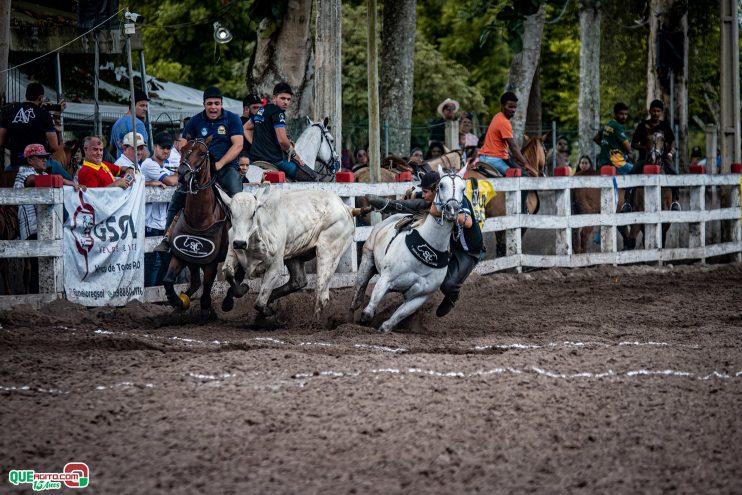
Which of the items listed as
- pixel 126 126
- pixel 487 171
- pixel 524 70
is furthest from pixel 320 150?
pixel 524 70

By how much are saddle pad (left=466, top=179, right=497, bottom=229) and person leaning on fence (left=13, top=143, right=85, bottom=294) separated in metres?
5.94

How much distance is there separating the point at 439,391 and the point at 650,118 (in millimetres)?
14421

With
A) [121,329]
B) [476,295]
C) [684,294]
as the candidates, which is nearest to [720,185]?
[684,294]

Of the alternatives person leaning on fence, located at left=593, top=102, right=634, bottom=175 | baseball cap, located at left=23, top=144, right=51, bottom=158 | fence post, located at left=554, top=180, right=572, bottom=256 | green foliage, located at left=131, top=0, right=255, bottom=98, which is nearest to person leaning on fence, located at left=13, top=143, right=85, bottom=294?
baseball cap, located at left=23, top=144, right=51, bottom=158

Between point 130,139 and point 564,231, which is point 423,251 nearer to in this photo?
point 130,139

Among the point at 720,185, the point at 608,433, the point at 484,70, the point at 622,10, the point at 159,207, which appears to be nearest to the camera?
the point at 608,433

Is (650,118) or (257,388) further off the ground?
(650,118)

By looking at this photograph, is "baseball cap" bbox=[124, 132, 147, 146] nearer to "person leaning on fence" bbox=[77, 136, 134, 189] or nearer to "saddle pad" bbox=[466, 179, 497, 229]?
"person leaning on fence" bbox=[77, 136, 134, 189]

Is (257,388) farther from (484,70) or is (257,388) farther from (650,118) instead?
(484,70)

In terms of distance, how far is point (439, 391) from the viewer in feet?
25.1

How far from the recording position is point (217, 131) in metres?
11.9

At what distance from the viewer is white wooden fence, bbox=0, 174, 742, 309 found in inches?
453

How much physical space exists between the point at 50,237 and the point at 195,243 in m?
1.58

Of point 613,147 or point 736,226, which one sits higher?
point 613,147
